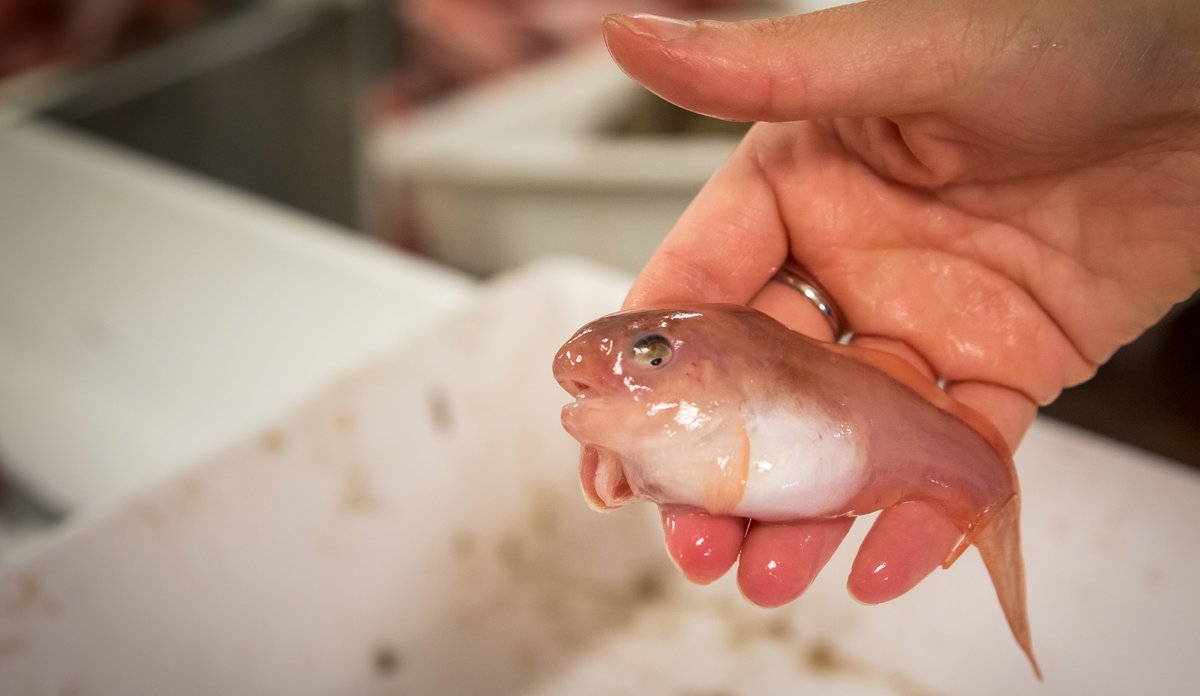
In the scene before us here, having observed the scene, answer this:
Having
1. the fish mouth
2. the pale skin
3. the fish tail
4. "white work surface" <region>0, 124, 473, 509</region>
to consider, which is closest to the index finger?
the pale skin

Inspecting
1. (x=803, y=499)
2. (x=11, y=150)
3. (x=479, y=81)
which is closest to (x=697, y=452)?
(x=803, y=499)

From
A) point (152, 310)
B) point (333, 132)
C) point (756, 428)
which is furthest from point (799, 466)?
point (333, 132)

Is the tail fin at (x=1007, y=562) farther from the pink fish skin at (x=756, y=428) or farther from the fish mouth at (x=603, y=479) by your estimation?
the fish mouth at (x=603, y=479)

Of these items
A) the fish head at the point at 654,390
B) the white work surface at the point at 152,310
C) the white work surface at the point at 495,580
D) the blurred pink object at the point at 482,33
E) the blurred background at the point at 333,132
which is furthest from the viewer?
the blurred pink object at the point at 482,33

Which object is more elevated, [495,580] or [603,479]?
[603,479]

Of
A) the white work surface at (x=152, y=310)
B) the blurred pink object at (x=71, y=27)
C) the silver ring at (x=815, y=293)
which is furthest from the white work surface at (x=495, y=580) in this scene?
the blurred pink object at (x=71, y=27)

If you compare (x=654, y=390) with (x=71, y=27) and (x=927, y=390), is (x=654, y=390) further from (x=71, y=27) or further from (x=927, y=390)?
(x=71, y=27)
